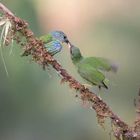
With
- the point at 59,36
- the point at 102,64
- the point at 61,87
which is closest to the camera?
the point at 102,64

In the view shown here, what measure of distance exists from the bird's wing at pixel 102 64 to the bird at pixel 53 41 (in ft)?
0.48

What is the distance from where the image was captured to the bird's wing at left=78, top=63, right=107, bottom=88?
10.6ft

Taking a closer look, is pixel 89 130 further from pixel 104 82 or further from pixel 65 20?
pixel 104 82

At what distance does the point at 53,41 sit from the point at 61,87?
5.69 meters

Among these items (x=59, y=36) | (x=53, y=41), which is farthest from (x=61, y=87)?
(x=53, y=41)

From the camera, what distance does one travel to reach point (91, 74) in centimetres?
324

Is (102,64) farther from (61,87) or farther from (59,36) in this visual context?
(61,87)

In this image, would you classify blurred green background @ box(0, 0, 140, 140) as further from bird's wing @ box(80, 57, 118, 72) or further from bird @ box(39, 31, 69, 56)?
bird's wing @ box(80, 57, 118, 72)

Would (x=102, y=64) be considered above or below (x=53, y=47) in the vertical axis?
below

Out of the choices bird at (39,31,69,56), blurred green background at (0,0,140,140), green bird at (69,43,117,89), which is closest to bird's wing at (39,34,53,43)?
bird at (39,31,69,56)

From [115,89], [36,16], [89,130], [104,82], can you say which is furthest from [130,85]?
[104,82]

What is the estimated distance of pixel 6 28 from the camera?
10.1 feet

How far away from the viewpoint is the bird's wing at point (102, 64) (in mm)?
3152

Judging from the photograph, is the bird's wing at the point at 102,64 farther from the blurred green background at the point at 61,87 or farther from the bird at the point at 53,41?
the blurred green background at the point at 61,87
